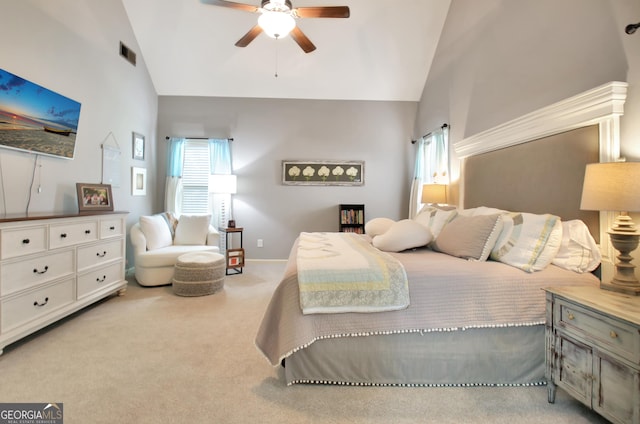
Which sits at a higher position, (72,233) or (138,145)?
(138,145)

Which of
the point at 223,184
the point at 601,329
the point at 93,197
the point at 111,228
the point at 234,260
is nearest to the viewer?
the point at 601,329

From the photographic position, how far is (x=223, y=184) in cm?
452

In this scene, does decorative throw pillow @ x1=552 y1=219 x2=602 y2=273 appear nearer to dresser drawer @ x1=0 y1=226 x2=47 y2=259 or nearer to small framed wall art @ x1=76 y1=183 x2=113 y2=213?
dresser drawer @ x1=0 y1=226 x2=47 y2=259

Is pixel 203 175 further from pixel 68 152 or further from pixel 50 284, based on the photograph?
pixel 50 284

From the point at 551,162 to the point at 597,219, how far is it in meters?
0.52

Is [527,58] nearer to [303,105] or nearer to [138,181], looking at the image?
[303,105]

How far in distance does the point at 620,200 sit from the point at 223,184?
171 inches

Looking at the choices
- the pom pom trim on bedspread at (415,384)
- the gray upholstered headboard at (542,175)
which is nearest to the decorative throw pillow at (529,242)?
the gray upholstered headboard at (542,175)

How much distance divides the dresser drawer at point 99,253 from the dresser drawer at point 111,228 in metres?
0.09

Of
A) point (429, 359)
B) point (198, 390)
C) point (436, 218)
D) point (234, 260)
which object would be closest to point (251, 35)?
point (436, 218)

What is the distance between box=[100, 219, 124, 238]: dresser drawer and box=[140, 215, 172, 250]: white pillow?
53 cm

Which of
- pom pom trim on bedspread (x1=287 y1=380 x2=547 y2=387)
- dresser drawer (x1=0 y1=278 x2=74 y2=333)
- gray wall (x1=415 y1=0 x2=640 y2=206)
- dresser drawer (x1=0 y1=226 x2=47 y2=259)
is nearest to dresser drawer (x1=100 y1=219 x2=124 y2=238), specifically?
dresser drawer (x1=0 y1=278 x2=74 y2=333)

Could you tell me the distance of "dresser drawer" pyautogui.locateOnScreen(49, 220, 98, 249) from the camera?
7.66 feet

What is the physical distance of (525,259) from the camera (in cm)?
182
